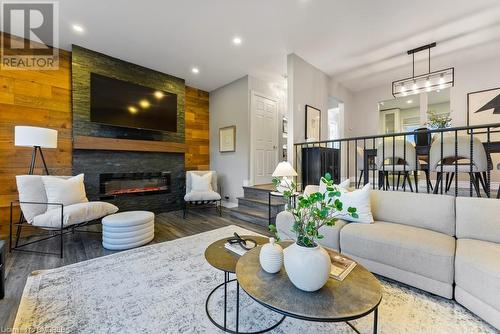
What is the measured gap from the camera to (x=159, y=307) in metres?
1.60

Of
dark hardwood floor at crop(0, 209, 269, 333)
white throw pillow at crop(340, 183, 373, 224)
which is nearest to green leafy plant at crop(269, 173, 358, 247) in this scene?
white throw pillow at crop(340, 183, 373, 224)

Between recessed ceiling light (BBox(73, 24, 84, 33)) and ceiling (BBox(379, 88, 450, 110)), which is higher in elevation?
recessed ceiling light (BBox(73, 24, 84, 33))

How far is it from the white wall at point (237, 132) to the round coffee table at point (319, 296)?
3.67 meters

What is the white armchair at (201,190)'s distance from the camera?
4316 millimetres

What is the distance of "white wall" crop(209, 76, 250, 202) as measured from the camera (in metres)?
4.88

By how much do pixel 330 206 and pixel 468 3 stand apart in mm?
3660

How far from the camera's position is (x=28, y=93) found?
329cm

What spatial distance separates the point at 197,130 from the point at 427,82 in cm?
471

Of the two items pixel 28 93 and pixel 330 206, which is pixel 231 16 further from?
pixel 28 93

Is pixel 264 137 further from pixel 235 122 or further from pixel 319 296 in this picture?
pixel 319 296

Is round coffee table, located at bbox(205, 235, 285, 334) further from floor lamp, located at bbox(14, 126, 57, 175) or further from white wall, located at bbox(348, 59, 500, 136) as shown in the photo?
white wall, located at bbox(348, 59, 500, 136)

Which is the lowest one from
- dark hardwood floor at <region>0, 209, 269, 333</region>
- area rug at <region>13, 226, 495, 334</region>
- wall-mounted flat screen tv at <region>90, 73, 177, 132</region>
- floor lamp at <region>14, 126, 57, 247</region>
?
area rug at <region>13, 226, 495, 334</region>

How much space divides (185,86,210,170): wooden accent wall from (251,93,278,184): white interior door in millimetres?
1543

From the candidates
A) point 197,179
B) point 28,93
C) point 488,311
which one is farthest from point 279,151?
point 28,93
